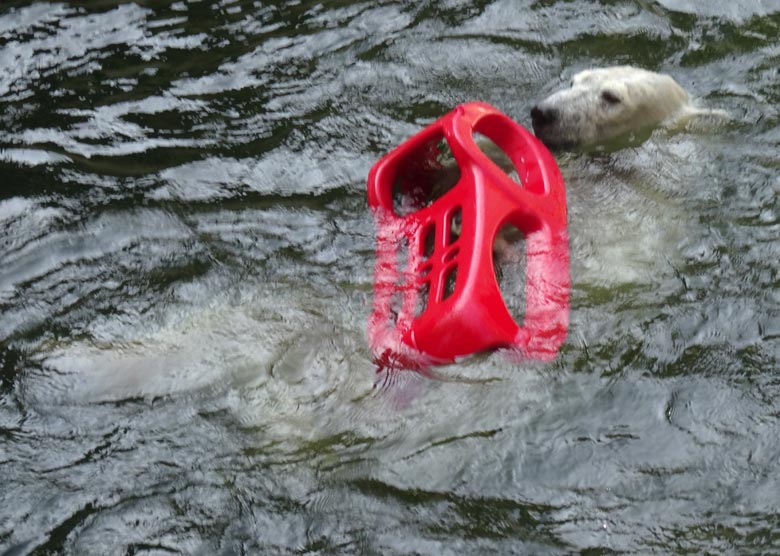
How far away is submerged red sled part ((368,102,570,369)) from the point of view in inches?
157

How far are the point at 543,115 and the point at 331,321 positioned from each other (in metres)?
1.99

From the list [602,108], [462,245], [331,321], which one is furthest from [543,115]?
[331,321]

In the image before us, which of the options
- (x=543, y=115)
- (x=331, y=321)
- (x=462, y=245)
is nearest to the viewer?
(x=462, y=245)

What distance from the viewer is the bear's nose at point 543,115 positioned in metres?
5.49

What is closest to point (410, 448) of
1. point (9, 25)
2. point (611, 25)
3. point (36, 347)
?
point (36, 347)

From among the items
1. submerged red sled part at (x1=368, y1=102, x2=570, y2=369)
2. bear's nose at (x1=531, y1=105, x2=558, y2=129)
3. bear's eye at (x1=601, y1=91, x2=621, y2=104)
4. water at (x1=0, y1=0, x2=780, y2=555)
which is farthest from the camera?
bear's eye at (x1=601, y1=91, x2=621, y2=104)

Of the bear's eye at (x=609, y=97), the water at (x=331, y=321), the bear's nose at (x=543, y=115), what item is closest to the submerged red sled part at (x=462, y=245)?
the water at (x=331, y=321)

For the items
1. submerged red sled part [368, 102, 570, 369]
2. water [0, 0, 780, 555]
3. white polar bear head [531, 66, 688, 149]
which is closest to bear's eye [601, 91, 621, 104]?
white polar bear head [531, 66, 688, 149]

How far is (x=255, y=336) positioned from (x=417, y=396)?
2.78 ft

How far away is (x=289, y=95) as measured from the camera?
6297 mm

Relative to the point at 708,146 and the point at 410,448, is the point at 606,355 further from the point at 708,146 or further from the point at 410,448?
the point at 708,146

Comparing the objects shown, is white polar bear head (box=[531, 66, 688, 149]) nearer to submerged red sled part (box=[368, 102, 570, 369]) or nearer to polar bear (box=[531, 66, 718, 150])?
polar bear (box=[531, 66, 718, 150])

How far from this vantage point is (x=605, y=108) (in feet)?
18.4

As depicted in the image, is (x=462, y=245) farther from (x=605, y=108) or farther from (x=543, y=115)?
(x=605, y=108)
